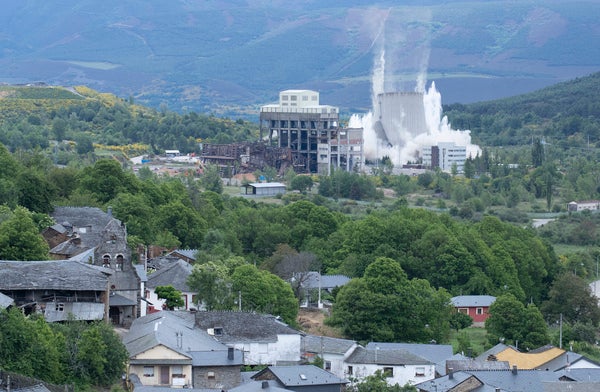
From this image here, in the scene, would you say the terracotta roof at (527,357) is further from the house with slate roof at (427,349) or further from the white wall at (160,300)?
the white wall at (160,300)

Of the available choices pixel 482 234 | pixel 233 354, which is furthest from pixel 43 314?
pixel 482 234

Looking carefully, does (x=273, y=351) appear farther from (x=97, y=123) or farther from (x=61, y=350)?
(x=97, y=123)

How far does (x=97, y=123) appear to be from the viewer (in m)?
174

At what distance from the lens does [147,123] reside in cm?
17662

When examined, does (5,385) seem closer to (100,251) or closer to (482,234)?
(100,251)

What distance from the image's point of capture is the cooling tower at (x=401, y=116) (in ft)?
626

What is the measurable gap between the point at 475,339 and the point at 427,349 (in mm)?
10475

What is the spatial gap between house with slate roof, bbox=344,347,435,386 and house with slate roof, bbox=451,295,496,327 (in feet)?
65.7

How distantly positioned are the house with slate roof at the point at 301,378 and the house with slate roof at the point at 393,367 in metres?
3.65

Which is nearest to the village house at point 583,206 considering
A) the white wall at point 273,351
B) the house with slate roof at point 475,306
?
the house with slate roof at point 475,306

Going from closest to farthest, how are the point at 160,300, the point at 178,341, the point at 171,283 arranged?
the point at 178,341 → the point at 160,300 → the point at 171,283

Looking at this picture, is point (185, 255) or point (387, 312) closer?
point (387, 312)

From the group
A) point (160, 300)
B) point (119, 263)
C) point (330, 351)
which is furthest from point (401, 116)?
point (330, 351)

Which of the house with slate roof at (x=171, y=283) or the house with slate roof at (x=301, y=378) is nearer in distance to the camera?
the house with slate roof at (x=301, y=378)
